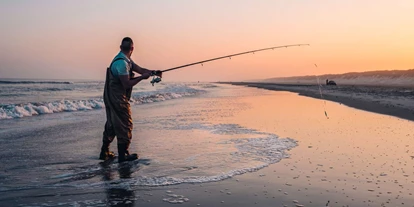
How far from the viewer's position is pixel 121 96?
5938mm

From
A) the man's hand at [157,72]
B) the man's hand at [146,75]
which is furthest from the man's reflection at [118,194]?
the man's hand at [157,72]

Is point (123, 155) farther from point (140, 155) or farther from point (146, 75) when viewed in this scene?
point (146, 75)

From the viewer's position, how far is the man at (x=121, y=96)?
5848 millimetres

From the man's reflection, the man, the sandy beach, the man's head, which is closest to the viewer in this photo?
the man's reflection

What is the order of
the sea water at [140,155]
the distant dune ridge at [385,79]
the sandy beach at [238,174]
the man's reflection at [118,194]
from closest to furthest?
the man's reflection at [118,194], the sandy beach at [238,174], the sea water at [140,155], the distant dune ridge at [385,79]

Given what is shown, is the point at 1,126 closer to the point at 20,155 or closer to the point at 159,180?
the point at 20,155

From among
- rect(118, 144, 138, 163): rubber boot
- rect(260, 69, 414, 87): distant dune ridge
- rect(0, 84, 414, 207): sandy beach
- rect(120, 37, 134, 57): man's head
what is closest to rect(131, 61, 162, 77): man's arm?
rect(120, 37, 134, 57): man's head

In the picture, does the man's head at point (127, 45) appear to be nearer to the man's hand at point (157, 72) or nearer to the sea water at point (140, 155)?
the man's hand at point (157, 72)

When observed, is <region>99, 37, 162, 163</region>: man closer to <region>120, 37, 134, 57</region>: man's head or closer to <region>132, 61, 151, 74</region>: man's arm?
<region>120, 37, 134, 57</region>: man's head

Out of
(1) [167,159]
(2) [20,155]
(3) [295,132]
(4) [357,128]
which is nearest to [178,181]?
(1) [167,159]

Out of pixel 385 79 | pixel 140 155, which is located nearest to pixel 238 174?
pixel 140 155

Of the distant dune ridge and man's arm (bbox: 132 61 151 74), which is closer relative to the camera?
man's arm (bbox: 132 61 151 74)

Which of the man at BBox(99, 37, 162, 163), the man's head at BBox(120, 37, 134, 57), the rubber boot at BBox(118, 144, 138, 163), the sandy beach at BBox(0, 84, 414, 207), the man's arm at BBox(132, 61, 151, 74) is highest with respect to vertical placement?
the man's head at BBox(120, 37, 134, 57)

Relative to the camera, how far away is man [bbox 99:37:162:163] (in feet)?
19.2
